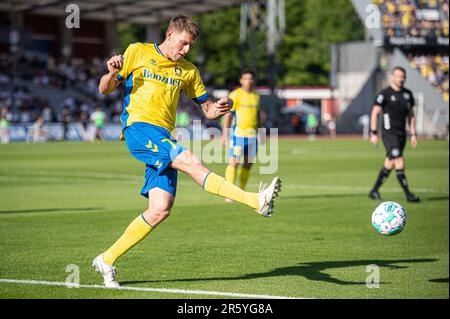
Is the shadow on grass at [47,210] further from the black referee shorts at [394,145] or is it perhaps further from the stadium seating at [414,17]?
the stadium seating at [414,17]

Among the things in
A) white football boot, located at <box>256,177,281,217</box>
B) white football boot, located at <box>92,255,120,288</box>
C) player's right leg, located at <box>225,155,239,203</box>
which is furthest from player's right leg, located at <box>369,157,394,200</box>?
white football boot, located at <box>92,255,120,288</box>

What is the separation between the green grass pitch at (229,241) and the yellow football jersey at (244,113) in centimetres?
151

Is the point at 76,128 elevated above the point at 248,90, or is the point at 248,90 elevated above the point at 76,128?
Result: the point at 248,90

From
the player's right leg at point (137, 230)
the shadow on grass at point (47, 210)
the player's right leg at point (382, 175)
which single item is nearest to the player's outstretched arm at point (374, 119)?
the player's right leg at point (382, 175)

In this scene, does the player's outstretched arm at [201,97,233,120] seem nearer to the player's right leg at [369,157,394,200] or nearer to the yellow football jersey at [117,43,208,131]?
the yellow football jersey at [117,43,208,131]

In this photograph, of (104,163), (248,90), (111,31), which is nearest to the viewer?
(248,90)

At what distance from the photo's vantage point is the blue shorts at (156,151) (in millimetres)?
7762

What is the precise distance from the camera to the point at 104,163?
28.4 meters

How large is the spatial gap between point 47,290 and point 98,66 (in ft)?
191

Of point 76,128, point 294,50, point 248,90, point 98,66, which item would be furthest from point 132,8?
point 248,90

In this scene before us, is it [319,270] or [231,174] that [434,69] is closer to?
[231,174]

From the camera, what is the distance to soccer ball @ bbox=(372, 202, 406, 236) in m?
8.77

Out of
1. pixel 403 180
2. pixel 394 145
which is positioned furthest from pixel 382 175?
pixel 394 145

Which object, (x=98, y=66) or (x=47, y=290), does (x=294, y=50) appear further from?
(x=47, y=290)
